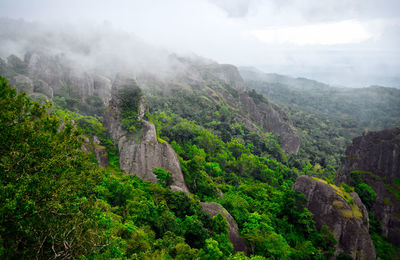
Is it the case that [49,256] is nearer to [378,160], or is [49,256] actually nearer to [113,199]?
[113,199]

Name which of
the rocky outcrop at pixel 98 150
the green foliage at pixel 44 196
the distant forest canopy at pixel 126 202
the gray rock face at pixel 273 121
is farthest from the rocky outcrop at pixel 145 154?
the gray rock face at pixel 273 121

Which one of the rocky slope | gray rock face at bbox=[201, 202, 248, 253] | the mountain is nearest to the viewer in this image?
the mountain

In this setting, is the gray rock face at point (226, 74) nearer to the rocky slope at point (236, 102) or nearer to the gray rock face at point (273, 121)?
the rocky slope at point (236, 102)

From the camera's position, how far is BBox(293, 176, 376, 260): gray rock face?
26797mm

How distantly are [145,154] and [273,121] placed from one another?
72.0 m

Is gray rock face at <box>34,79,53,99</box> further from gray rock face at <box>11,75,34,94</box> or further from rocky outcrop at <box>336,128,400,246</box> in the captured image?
rocky outcrop at <box>336,128,400,246</box>

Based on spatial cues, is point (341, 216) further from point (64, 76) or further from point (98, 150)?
point (64, 76)

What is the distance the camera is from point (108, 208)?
Result: 1502 centimetres

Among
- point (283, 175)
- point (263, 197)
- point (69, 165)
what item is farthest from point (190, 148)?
point (69, 165)

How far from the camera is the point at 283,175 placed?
50.5 metres

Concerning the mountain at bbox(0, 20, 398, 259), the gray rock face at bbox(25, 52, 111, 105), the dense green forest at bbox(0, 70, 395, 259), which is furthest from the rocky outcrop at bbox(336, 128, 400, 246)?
the gray rock face at bbox(25, 52, 111, 105)

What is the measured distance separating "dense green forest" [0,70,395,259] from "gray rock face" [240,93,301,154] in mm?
37403

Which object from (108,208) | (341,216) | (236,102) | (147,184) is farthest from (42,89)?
(341,216)

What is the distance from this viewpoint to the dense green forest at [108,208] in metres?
8.51
